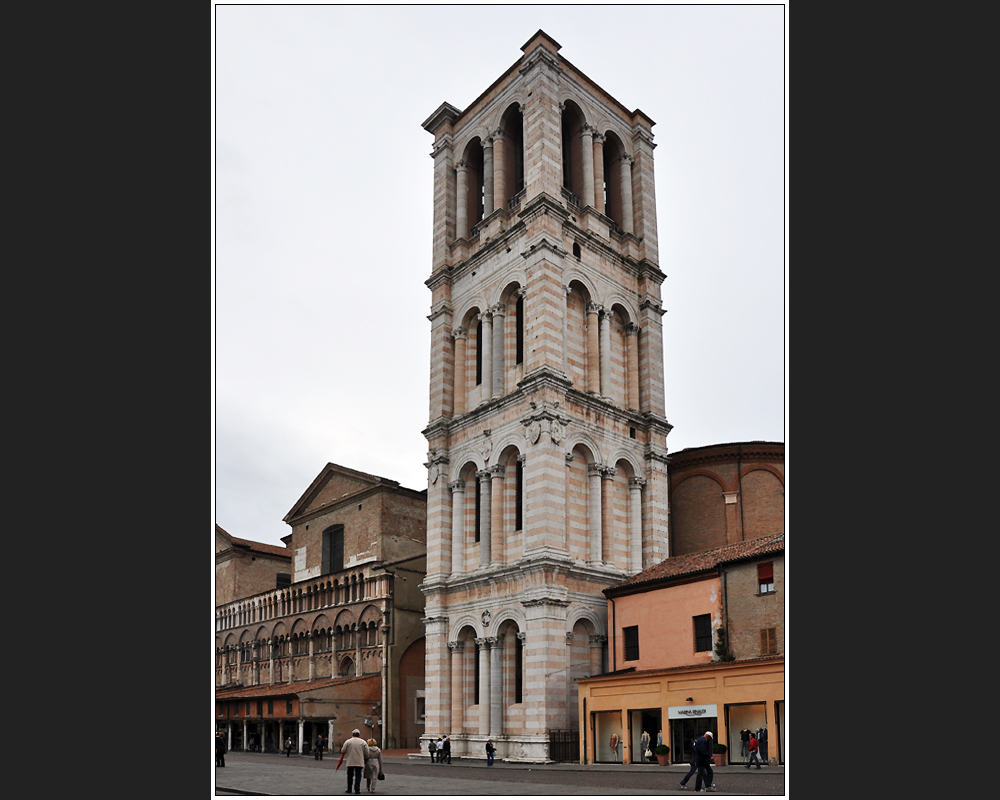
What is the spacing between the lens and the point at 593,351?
4075cm

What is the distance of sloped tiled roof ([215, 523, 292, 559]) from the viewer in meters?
69.3

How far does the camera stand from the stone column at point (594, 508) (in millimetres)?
37719

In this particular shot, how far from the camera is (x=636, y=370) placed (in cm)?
4269

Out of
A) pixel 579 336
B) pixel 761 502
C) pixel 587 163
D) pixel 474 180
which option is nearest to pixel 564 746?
pixel 761 502

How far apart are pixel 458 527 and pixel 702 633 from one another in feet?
42.3

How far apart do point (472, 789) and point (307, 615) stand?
33244 millimetres

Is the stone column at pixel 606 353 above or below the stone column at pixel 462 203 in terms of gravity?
below

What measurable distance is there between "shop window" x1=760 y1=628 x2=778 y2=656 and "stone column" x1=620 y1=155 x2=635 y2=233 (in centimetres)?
2280

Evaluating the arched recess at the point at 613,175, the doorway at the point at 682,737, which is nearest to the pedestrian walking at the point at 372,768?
the doorway at the point at 682,737

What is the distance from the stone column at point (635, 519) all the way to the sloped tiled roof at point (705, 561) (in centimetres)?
247

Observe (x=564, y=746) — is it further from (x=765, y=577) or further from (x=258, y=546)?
(x=258, y=546)

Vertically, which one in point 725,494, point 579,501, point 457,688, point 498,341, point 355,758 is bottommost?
point 457,688

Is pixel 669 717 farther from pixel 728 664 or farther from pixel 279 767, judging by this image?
pixel 279 767

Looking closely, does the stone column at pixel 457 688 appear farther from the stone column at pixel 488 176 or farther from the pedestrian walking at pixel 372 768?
the stone column at pixel 488 176
